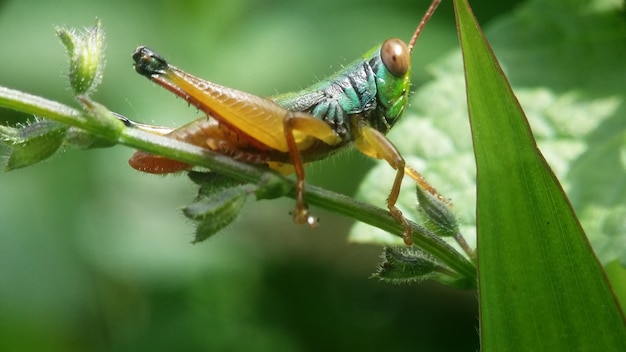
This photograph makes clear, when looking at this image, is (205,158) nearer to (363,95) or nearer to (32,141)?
(32,141)

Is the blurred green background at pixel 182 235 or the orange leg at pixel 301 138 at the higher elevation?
the blurred green background at pixel 182 235

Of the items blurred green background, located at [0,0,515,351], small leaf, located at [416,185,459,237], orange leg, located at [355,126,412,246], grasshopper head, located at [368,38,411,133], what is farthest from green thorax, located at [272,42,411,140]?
blurred green background, located at [0,0,515,351]

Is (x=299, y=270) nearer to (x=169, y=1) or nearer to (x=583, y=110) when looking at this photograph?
(x=169, y=1)

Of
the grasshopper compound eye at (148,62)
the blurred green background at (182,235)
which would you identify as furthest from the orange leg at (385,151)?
the blurred green background at (182,235)

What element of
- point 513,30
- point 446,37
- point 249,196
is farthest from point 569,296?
point 446,37

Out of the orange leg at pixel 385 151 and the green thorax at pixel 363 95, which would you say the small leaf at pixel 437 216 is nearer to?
the orange leg at pixel 385 151

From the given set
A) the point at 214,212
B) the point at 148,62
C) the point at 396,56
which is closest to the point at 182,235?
the point at 396,56
